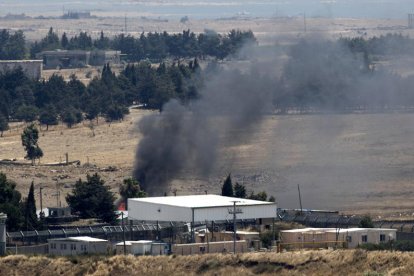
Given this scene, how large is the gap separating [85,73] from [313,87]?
199 feet

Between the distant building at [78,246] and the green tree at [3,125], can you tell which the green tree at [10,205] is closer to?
the distant building at [78,246]

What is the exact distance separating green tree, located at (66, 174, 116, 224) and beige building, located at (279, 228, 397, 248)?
1887cm

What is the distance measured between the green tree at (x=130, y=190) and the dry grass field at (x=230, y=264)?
27.0m

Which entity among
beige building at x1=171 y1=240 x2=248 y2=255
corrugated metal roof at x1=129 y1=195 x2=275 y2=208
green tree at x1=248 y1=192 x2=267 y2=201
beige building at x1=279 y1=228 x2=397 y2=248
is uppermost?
corrugated metal roof at x1=129 y1=195 x2=275 y2=208

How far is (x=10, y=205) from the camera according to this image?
97438 millimetres

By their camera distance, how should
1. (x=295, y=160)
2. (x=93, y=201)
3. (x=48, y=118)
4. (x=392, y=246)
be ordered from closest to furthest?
1. (x=392, y=246)
2. (x=93, y=201)
3. (x=295, y=160)
4. (x=48, y=118)

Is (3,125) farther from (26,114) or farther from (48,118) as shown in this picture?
(26,114)

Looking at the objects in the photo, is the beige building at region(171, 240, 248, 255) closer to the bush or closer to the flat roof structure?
the flat roof structure

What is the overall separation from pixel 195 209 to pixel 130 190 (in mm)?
22034

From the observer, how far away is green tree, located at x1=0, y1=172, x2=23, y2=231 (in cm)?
9525

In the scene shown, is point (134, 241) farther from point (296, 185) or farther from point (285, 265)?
point (296, 185)

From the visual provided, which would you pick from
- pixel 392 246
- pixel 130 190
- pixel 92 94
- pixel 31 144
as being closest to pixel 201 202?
pixel 392 246

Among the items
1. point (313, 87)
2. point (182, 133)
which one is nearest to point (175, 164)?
point (182, 133)

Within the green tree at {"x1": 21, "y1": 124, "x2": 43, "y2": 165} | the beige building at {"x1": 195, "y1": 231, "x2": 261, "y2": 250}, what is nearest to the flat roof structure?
Answer: the beige building at {"x1": 195, "y1": 231, "x2": 261, "y2": 250}
